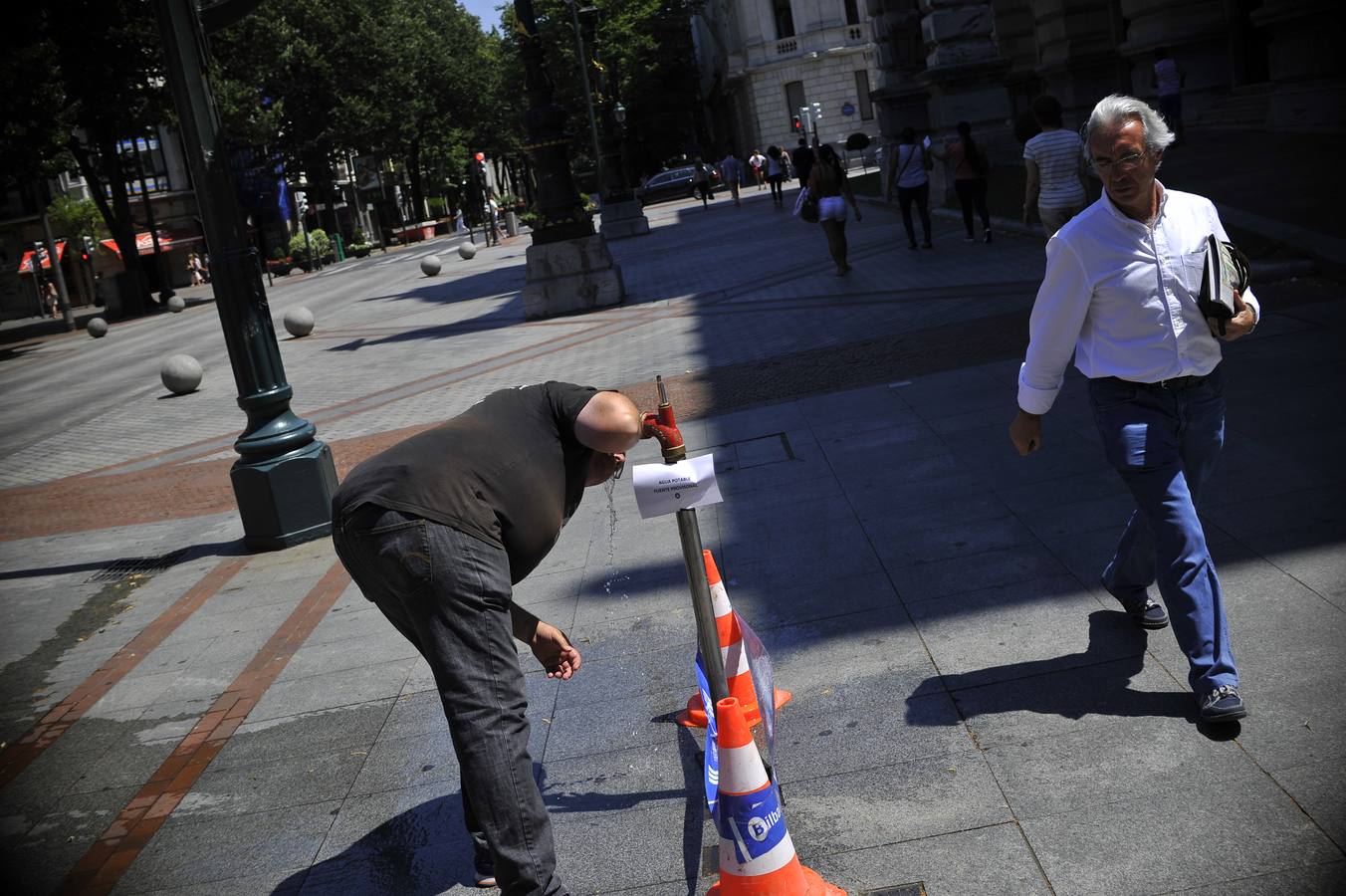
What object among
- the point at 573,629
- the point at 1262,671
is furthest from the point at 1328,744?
the point at 573,629

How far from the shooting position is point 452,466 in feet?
10.6

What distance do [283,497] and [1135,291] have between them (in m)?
5.94

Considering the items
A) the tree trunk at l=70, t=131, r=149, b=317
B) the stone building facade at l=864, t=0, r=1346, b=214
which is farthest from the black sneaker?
the tree trunk at l=70, t=131, r=149, b=317

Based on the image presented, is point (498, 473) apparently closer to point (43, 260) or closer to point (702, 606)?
point (702, 606)

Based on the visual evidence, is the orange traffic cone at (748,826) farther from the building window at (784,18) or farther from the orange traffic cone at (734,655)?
the building window at (784,18)

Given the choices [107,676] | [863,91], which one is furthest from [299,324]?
[863,91]

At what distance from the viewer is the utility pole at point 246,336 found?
26.2 feet

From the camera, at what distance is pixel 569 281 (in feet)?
63.2

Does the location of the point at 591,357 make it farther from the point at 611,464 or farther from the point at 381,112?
the point at 381,112

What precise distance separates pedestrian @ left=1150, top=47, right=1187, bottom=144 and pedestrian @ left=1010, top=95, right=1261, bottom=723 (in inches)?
749

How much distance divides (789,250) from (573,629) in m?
17.5

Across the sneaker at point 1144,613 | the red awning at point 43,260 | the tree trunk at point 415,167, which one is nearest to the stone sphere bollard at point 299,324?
the sneaker at point 1144,613

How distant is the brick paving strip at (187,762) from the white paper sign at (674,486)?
7.61 ft

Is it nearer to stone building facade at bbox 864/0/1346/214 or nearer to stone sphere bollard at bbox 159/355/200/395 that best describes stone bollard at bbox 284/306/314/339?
stone sphere bollard at bbox 159/355/200/395
